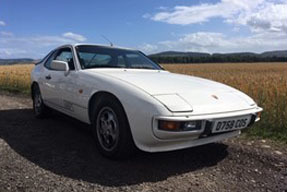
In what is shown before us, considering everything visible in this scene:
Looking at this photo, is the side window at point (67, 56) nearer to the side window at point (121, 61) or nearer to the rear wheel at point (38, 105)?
the side window at point (121, 61)

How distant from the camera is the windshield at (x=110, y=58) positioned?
14.0 ft

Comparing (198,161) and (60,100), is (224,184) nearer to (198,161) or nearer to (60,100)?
(198,161)

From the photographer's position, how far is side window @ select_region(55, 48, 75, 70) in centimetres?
440

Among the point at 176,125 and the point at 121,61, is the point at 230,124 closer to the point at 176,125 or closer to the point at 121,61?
the point at 176,125

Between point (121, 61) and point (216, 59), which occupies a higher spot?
point (121, 61)

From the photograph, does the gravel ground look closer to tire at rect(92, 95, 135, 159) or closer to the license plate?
tire at rect(92, 95, 135, 159)

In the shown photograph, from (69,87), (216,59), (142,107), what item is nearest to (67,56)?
(69,87)

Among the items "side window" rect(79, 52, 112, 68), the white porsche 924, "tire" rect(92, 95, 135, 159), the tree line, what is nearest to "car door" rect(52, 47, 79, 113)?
the white porsche 924

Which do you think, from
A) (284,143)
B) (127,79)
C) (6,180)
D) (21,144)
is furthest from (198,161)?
(21,144)

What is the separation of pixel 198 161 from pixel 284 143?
1531 mm

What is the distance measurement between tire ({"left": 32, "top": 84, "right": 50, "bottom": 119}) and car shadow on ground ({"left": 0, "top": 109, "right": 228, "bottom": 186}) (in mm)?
625

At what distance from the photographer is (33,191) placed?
2.65m

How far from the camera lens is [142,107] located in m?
2.92

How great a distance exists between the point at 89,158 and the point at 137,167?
0.63 meters
